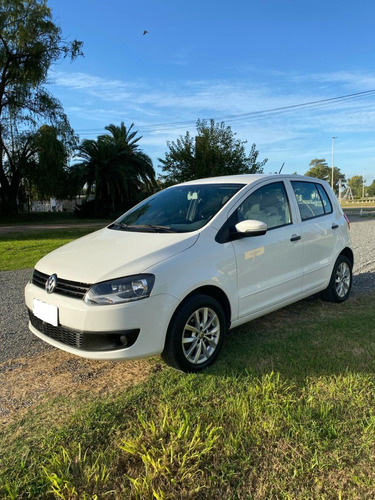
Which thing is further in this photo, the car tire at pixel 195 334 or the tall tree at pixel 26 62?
the tall tree at pixel 26 62

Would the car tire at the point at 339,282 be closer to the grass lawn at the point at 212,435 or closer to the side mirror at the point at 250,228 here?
the grass lawn at the point at 212,435

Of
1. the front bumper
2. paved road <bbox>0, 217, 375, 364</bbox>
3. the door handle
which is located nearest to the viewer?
the front bumper

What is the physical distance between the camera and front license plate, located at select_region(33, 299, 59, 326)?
310 centimetres

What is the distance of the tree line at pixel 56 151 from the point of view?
22094mm

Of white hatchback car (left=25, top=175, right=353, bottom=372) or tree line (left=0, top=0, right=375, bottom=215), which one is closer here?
white hatchback car (left=25, top=175, right=353, bottom=372)

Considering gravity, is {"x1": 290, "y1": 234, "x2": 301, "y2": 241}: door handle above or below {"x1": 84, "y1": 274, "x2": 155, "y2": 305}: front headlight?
above

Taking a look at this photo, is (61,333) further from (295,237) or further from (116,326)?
(295,237)

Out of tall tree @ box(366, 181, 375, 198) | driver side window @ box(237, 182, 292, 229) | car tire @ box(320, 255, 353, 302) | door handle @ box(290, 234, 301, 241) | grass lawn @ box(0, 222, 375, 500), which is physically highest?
tall tree @ box(366, 181, 375, 198)

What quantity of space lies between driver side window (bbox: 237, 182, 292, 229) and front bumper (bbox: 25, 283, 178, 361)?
4.43 feet

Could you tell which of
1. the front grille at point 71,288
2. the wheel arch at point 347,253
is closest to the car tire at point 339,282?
the wheel arch at point 347,253

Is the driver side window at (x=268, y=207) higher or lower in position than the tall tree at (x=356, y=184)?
lower

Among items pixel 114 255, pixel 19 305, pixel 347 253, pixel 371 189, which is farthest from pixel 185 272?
pixel 371 189

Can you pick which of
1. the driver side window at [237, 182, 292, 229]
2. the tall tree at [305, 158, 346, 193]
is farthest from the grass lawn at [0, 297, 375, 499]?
the tall tree at [305, 158, 346, 193]

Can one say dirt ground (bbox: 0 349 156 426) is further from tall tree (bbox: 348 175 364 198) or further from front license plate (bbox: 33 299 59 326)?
tall tree (bbox: 348 175 364 198)
